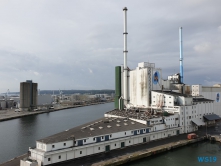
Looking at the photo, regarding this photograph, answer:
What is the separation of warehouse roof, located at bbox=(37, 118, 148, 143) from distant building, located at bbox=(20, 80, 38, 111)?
61.1m

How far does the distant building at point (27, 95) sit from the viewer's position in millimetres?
A: 77938

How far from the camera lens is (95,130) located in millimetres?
23438

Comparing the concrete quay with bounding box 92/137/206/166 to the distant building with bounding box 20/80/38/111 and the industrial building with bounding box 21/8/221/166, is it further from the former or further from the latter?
the distant building with bounding box 20/80/38/111

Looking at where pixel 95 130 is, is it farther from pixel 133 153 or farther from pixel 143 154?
pixel 143 154

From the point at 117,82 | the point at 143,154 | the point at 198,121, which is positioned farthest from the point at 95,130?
the point at 117,82

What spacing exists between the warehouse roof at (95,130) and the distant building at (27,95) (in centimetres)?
6111

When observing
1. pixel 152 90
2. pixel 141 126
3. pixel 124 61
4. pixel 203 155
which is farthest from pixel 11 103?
pixel 203 155

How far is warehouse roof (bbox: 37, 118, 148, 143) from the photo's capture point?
2002 cm

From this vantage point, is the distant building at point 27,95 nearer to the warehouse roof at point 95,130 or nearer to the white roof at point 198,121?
the warehouse roof at point 95,130

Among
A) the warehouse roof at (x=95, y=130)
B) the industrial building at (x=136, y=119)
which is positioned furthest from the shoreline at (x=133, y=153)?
the warehouse roof at (x=95, y=130)

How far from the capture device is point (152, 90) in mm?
39156

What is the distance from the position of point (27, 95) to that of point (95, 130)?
64173 mm

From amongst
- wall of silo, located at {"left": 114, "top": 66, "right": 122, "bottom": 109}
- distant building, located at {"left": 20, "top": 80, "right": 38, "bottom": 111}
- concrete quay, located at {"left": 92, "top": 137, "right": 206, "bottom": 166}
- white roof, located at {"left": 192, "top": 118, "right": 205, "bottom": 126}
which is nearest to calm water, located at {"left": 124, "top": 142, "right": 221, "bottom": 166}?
concrete quay, located at {"left": 92, "top": 137, "right": 206, "bottom": 166}

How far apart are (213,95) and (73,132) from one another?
41467mm
